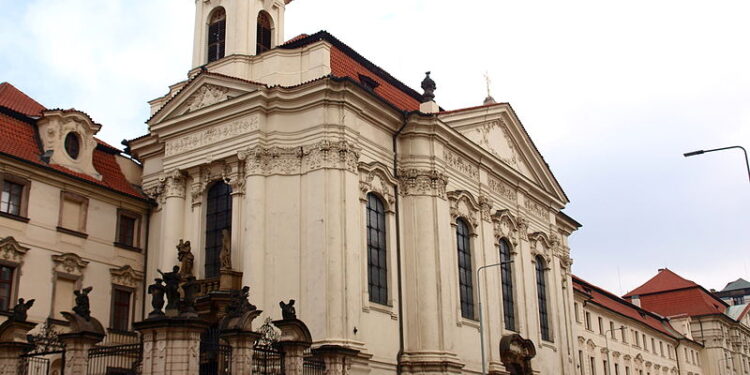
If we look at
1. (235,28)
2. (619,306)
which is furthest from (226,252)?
(619,306)

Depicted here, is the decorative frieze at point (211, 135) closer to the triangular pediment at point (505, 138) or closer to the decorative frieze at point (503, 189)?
the triangular pediment at point (505, 138)

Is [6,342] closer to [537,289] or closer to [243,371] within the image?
[243,371]

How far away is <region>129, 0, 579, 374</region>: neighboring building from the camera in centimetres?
2664

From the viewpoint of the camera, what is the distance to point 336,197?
2675 cm

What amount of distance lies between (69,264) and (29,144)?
4197 mm

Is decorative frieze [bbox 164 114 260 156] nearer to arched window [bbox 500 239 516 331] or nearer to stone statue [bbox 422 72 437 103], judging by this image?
stone statue [bbox 422 72 437 103]

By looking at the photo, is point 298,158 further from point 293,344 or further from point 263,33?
point 293,344

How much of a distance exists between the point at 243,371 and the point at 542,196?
2334 centimetres

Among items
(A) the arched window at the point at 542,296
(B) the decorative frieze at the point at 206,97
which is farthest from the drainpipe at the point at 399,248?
(A) the arched window at the point at 542,296

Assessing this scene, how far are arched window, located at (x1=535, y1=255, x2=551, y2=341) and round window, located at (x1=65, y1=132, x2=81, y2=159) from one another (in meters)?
19.4

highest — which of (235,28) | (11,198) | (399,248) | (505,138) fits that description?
(235,28)

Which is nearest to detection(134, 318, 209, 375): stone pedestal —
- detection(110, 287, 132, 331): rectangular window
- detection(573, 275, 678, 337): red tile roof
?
detection(110, 287, 132, 331): rectangular window

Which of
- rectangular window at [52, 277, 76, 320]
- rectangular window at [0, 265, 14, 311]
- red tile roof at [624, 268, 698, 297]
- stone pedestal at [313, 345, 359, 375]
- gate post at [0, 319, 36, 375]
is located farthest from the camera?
red tile roof at [624, 268, 698, 297]

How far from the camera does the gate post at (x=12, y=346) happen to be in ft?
68.0
